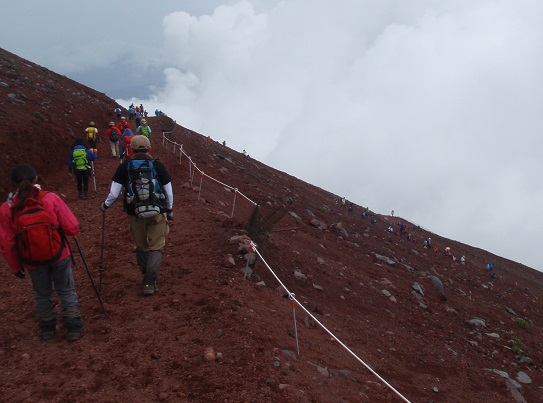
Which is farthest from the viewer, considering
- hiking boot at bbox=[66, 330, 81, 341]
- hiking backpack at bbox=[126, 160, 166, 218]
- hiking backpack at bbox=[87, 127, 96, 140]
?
hiking backpack at bbox=[87, 127, 96, 140]

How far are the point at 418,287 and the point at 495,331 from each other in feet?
9.02

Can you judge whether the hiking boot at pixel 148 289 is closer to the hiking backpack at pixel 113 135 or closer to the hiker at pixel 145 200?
the hiker at pixel 145 200

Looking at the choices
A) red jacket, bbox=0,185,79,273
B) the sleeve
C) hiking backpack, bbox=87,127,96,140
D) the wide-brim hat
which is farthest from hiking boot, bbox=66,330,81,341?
hiking backpack, bbox=87,127,96,140

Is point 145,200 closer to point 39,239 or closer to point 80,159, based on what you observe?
point 39,239

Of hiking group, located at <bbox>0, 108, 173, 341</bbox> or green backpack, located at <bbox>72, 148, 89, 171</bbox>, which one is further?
green backpack, located at <bbox>72, 148, 89, 171</bbox>

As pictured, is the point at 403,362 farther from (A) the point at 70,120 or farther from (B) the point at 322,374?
(A) the point at 70,120

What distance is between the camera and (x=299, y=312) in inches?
310

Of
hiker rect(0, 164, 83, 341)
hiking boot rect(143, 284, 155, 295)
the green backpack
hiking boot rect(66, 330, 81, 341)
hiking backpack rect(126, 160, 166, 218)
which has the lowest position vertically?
hiking boot rect(66, 330, 81, 341)

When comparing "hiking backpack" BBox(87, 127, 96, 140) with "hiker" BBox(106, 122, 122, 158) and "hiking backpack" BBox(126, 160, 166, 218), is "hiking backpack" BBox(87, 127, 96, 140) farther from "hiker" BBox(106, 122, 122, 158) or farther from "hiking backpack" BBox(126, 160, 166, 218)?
"hiking backpack" BBox(126, 160, 166, 218)

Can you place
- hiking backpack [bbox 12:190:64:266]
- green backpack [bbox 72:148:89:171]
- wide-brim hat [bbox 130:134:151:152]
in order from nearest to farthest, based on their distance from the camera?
hiking backpack [bbox 12:190:64:266] → wide-brim hat [bbox 130:134:151:152] → green backpack [bbox 72:148:89:171]

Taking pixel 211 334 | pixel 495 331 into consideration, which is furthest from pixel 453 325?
pixel 211 334

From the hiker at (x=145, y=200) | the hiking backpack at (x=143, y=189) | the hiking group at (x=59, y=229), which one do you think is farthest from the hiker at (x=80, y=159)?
the hiking backpack at (x=143, y=189)

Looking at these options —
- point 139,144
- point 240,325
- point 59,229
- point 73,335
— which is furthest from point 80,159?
point 240,325

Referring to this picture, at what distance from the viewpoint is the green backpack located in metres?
12.4
